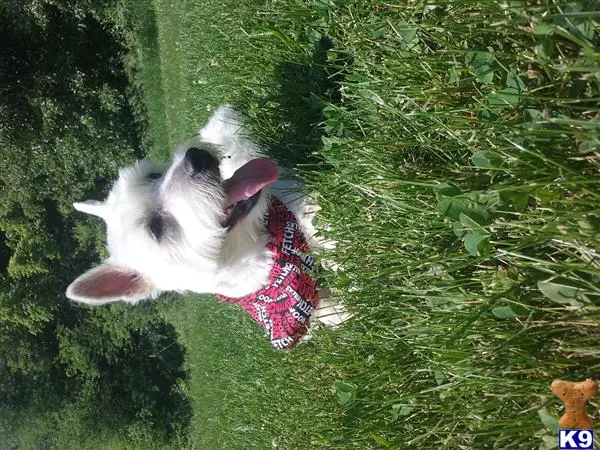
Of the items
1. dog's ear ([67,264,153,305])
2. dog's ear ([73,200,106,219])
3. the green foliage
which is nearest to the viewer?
dog's ear ([67,264,153,305])

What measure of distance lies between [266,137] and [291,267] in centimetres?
102

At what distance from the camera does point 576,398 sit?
136 centimetres

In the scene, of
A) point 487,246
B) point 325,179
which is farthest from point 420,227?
point 325,179

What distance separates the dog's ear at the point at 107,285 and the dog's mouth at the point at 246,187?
0.77 metres

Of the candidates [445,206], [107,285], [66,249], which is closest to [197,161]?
[107,285]

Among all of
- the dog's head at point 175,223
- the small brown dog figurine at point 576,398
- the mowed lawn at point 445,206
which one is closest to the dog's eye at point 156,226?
the dog's head at point 175,223

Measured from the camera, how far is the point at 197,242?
3113mm

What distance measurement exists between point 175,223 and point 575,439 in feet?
7.86

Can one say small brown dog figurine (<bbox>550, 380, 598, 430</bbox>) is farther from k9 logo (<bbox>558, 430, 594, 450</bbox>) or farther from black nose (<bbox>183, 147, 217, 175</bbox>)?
black nose (<bbox>183, 147, 217, 175</bbox>)

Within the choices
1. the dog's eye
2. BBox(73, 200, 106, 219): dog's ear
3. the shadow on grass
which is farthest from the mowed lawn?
BBox(73, 200, 106, 219): dog's ear

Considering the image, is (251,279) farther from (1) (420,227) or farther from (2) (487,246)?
(2) (487,246)

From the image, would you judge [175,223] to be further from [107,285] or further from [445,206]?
[445,206]

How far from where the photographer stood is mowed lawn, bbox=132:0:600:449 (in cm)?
143

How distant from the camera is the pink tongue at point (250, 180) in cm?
326
